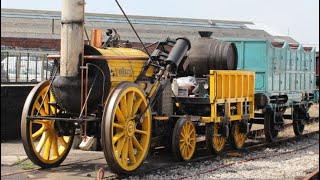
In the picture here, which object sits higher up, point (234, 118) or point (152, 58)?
point (152, 58)

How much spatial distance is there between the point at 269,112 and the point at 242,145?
191 cm

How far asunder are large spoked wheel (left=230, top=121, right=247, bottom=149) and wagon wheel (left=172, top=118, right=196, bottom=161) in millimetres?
1706

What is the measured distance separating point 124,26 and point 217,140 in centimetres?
2779

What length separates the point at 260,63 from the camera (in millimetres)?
13523

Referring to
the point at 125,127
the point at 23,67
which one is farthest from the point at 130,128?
the point at 23,67

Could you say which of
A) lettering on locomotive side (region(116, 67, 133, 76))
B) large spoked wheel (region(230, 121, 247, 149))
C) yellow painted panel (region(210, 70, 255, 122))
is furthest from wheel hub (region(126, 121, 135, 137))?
large spoked wheel (region(230, 121, 247, 149))

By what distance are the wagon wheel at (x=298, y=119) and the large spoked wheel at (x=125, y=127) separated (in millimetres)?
8248

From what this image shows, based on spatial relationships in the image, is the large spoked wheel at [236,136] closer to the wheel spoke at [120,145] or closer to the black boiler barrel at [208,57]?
the black boiler barrel at [208,57]

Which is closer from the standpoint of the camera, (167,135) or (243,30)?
(167,135)

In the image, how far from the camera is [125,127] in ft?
27.3

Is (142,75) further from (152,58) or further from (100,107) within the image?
(100,107)

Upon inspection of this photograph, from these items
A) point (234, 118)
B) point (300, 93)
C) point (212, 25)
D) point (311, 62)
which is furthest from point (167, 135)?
point (212, 25)

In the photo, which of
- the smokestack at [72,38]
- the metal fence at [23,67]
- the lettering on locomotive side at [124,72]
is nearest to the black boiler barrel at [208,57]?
the lettering on locomotive side at [124,72]

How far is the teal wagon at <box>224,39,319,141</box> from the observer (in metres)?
13.4
